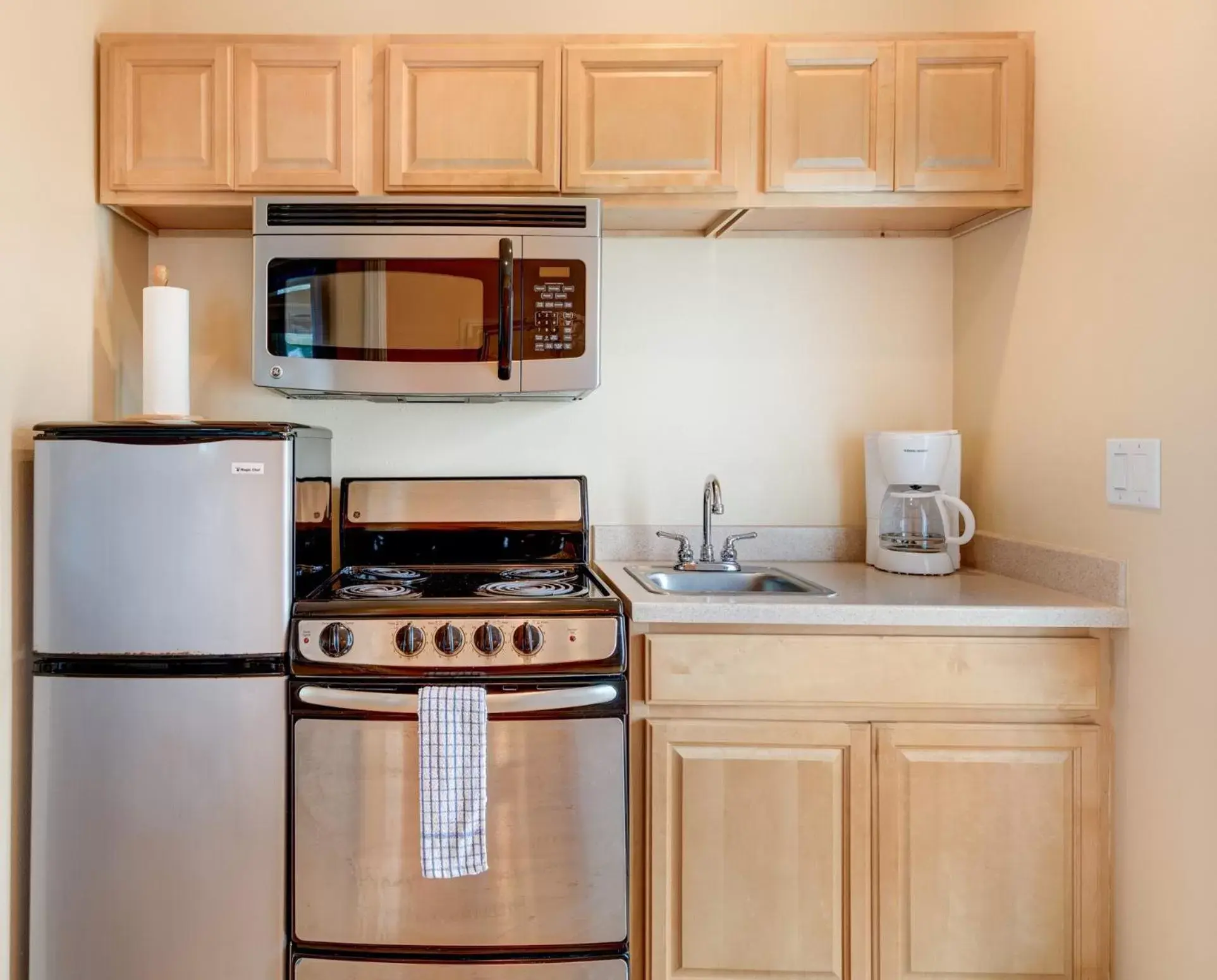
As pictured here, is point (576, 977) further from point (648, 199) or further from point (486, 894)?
point (648, 199)

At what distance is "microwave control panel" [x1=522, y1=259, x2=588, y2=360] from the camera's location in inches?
71.9

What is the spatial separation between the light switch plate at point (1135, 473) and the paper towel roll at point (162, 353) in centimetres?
198

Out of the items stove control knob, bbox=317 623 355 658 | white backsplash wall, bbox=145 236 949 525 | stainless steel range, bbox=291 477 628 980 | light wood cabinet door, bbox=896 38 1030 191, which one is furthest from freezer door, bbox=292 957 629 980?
light wood cabinet door, bbox=896 38 1030 191

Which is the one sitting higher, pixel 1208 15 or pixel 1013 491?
pixel 1208 15

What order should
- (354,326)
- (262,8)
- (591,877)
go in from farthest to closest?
(262,8) < (354,326) < (591,877)

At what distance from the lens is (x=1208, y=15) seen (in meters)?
1.34

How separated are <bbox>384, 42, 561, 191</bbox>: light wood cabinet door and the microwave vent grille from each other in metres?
0.06

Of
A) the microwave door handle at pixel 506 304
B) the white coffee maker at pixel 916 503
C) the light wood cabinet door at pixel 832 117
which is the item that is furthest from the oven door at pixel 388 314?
the white coffee maker at pixel 916 503

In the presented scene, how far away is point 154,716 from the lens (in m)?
1.55

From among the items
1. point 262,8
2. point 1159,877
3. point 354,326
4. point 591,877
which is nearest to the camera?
point 1159,877

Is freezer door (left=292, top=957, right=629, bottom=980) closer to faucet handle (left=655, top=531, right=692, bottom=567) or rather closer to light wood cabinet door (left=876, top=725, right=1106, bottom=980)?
light wood cabinet door (left=876, top=725, right=1106, bottom=980)

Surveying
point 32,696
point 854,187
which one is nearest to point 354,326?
point 32,696

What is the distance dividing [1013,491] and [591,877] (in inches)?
53.9

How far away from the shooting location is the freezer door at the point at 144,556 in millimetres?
1561
